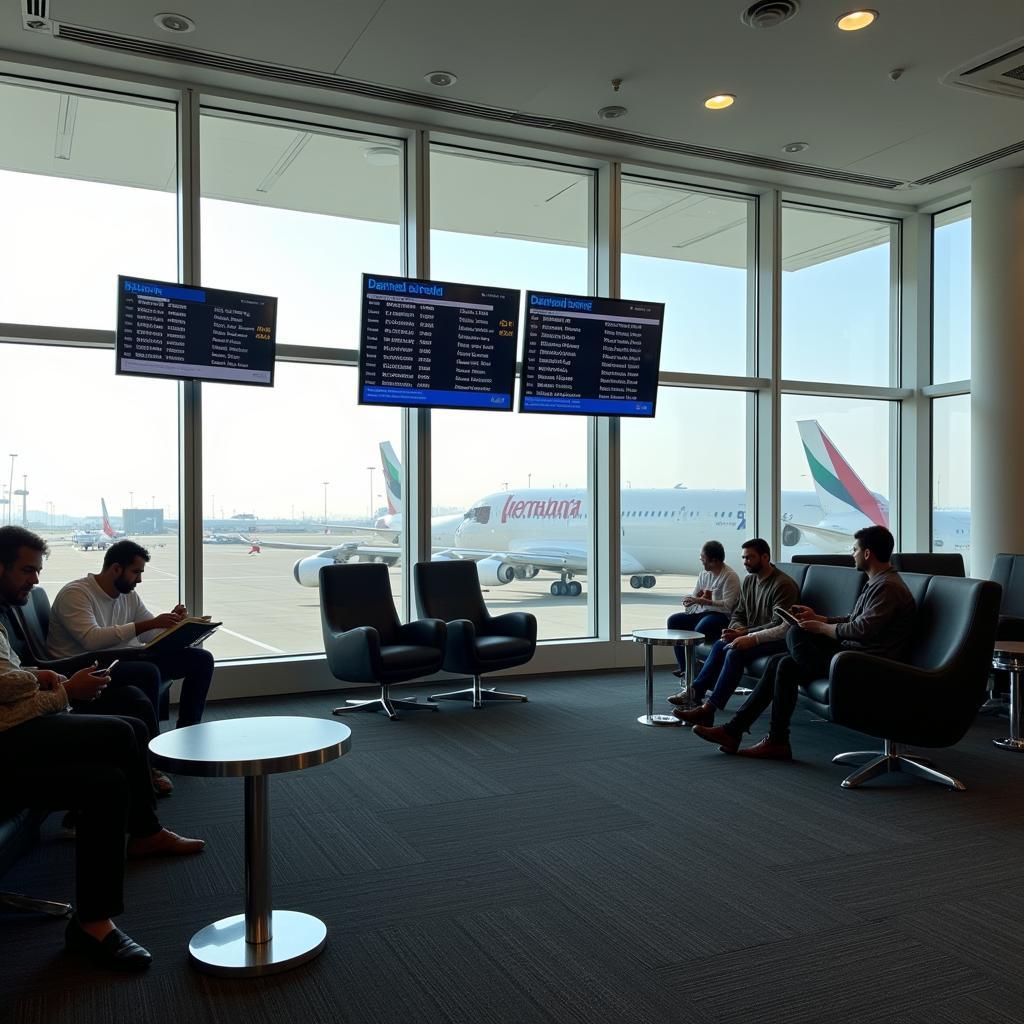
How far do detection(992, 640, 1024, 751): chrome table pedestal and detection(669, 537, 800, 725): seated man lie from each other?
3.74 feet

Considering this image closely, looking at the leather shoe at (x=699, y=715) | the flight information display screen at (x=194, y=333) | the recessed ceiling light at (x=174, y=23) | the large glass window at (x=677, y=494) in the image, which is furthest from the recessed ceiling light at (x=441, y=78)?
the leather shoe at (x=699, y=715)

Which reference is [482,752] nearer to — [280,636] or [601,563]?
[280,636]

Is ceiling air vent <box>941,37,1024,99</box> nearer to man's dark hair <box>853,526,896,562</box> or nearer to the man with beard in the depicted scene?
man's dark hair <box>853,526,896,562</box>

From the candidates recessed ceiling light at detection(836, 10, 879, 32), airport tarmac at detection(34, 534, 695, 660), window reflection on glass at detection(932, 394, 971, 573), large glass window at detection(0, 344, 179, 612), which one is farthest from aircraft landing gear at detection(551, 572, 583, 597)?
recessed ceiling light at detection(836, 10, 879, 32)

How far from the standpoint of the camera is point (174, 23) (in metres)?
5.39

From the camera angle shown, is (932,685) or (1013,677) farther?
(1013,677)

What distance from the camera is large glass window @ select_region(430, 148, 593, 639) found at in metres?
7.24

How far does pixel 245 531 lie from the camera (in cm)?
660

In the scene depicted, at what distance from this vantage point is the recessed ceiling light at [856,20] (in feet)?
17.3

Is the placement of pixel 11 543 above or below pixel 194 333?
below

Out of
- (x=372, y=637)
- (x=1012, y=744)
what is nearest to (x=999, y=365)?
(x=1012, y=744)

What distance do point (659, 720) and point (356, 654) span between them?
1919 millimetres

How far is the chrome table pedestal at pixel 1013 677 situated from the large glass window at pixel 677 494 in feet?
9.34

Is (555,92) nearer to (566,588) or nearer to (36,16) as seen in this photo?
(36,16)
